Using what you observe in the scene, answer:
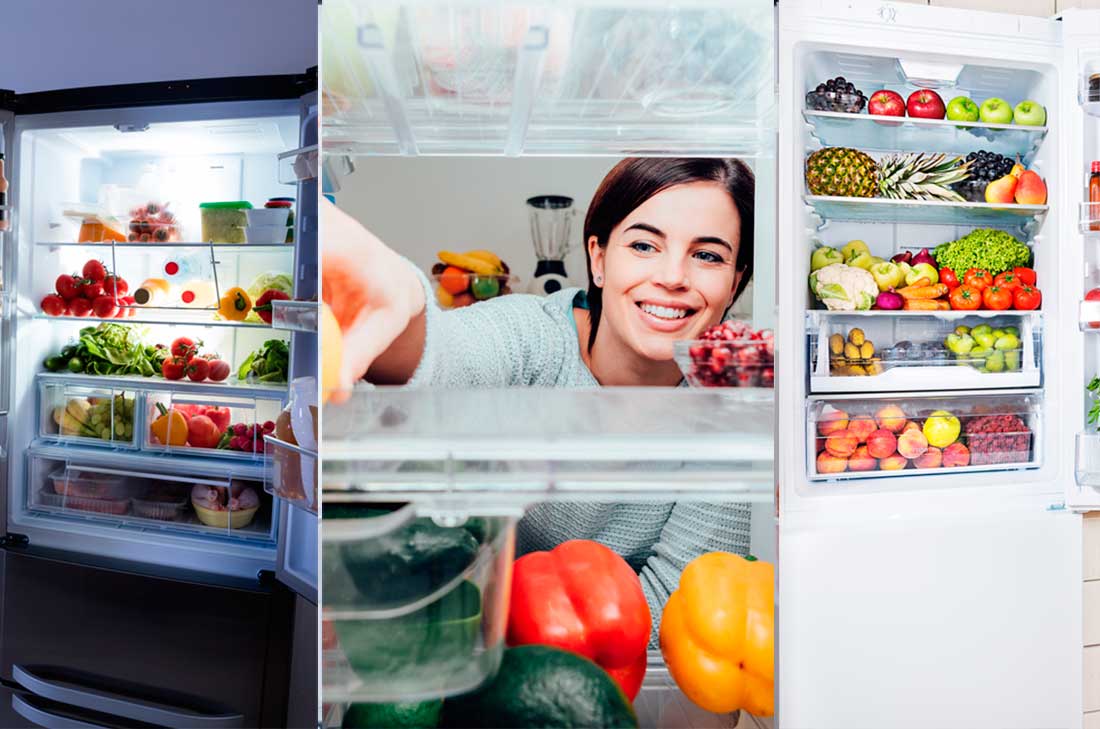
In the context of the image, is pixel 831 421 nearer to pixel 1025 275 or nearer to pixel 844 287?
pixel 844 287

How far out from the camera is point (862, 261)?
1698mm

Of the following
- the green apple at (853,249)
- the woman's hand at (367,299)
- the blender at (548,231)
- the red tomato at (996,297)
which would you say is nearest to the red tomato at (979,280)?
the red tomato at (996,297)

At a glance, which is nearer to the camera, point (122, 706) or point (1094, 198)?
point (1094, 198)

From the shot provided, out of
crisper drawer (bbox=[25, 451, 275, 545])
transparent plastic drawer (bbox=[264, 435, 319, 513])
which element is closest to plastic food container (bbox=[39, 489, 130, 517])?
crisper drawer (bbox=[25, 451, 275, 545])

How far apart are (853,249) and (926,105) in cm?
38

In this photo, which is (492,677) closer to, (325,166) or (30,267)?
(325,166)

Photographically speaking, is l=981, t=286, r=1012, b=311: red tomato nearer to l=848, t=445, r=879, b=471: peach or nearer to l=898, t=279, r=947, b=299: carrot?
l=898, t=279, r=947, b=299: carrot

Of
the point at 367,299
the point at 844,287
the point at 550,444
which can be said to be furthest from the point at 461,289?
the point at 844,287

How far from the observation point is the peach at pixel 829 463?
1645 mm

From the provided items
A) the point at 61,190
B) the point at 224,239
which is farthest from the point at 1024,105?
the point at 61,190

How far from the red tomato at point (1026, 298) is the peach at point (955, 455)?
0.36 m

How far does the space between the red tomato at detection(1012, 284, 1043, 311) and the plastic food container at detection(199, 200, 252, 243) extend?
2228 mm

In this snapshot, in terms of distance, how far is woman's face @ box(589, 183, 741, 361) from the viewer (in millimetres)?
1293

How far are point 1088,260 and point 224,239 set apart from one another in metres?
2.47
